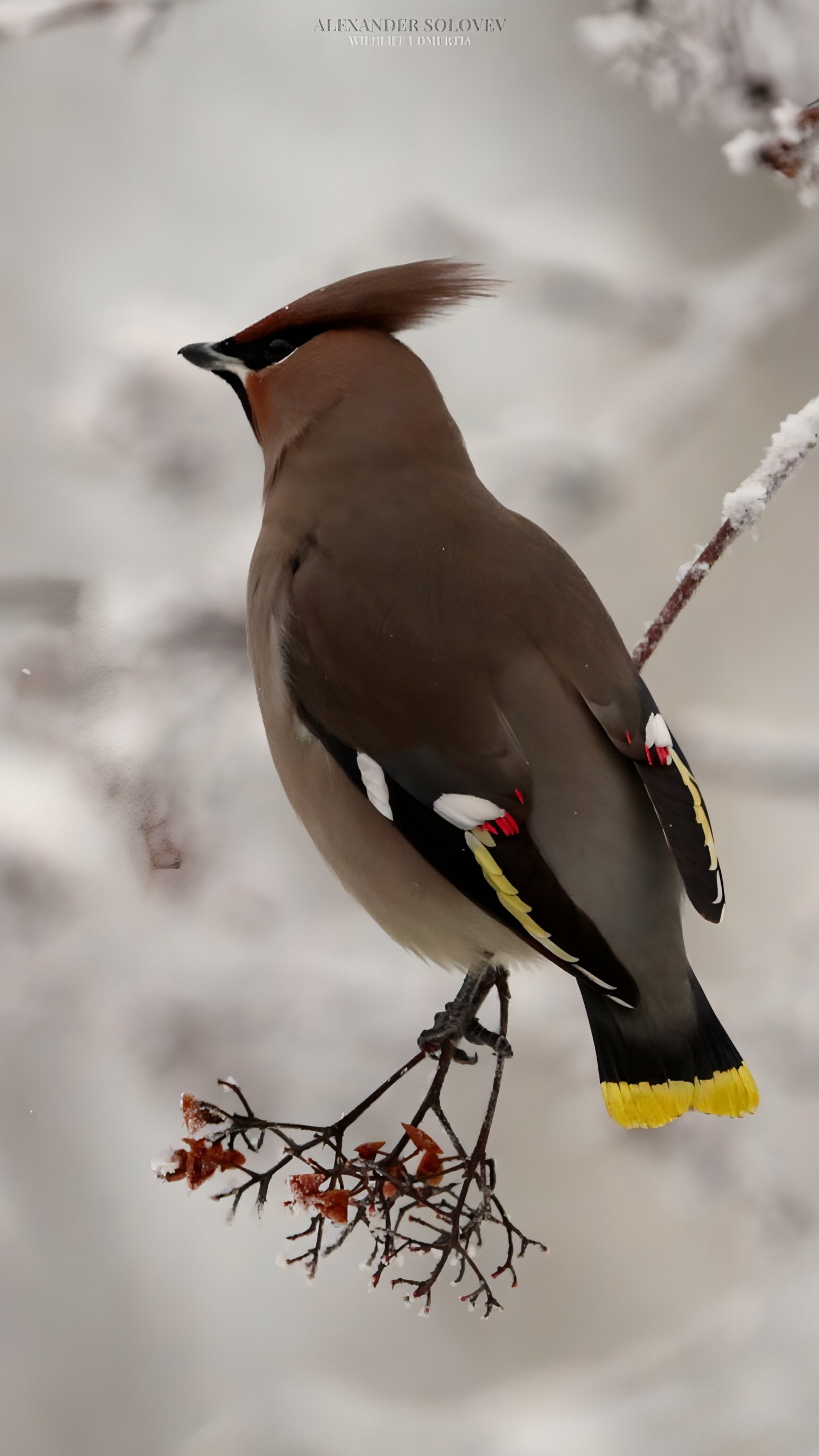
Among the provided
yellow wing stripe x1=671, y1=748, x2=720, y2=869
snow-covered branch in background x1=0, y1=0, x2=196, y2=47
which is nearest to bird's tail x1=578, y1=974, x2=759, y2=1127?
yellow wing stripe x1=671, y1=748, x2=720, y2=869

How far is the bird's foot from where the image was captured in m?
1.84

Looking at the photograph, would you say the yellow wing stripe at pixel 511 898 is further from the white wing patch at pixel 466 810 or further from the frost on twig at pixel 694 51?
the frost on twig at pixel 694 51

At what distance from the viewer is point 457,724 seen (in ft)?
5.32

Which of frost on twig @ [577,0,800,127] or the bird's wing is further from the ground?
frost on twig @ [577,0,800,127]

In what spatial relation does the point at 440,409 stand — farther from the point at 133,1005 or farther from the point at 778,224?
the point at 133,1005

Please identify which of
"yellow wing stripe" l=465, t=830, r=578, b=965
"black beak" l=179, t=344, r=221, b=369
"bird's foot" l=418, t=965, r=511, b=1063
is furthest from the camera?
"black beak" l=179, t=344, r=221, b=369

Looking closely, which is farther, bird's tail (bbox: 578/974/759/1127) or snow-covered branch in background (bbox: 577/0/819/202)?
snow-covered branch in background (bbox: 577/0/819/202)

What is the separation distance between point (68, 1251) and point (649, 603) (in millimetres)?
1446

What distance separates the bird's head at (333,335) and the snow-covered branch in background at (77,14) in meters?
0.72

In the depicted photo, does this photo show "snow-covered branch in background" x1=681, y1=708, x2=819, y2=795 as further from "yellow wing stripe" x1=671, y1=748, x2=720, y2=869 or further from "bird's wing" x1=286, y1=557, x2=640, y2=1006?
"bird's wing" x1=286, y1=557, x2=640, y2=1006

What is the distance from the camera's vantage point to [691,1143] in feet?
7.48

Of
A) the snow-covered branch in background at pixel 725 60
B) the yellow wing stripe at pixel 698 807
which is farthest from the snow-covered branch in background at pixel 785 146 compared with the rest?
the yellow wing stripe at pixel 698 807

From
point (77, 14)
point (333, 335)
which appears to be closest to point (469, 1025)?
point (333, 335)

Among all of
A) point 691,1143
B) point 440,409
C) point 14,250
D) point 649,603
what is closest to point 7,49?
point 14,250
